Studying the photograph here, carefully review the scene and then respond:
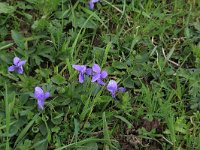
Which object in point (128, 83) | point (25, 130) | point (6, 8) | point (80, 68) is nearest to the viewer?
point (25, 130)

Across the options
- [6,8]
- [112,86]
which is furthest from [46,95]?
[6,8]

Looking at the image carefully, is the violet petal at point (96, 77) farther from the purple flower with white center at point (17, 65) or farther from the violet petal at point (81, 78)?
the purple flower with white center at point (17, 65)

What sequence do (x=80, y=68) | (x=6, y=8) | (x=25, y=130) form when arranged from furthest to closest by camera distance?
(x=6, y=8) → (x=80, y=68) → (x=25, y=130)

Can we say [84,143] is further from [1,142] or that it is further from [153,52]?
[153,52]

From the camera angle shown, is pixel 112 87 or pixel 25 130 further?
pixel 112 87

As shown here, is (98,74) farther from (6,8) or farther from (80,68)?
(6,8)

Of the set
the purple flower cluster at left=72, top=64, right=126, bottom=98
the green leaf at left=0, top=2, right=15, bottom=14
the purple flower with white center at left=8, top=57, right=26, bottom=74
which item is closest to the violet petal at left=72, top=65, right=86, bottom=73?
the purple flower cluster at left=72, top=64, right=126, bottom=98

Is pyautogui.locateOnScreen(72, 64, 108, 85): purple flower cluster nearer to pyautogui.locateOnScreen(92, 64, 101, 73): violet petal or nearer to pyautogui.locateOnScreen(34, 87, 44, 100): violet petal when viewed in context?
pyautogui.locateOnScreen(92, 64, 101, 73): violet petal
